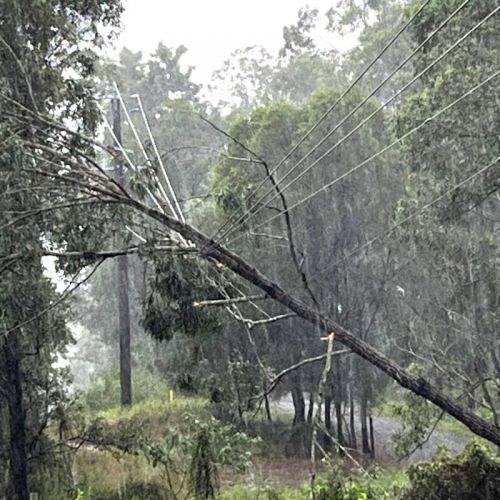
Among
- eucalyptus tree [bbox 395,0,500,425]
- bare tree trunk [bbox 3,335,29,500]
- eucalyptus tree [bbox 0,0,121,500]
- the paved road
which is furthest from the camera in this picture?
the paved road

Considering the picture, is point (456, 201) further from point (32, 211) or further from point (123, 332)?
point (123, 332)

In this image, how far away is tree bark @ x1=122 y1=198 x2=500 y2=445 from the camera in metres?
7.61

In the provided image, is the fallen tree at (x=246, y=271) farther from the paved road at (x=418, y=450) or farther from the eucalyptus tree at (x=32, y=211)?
the paved road at (x=418, y=450)

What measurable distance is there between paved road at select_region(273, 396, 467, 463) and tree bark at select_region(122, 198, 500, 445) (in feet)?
25.1

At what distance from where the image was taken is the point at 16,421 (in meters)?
9.59

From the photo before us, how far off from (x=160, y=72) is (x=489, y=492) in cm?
2543

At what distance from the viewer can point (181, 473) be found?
10297 mm

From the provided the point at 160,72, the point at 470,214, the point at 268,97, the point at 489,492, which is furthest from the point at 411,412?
the point at 160,72

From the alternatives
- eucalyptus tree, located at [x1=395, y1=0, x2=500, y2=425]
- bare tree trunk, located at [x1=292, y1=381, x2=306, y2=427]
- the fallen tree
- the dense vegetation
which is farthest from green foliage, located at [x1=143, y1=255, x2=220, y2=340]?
bare tree trunk, located at [x1=292, y1=381, x2=306, y2=427]

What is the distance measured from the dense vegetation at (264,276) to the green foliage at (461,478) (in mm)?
24

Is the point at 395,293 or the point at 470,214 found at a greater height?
the point at 470,214

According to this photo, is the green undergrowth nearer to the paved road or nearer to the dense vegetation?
the dense vegetation

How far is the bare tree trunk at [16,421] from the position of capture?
939cm

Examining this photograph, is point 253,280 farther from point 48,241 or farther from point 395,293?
point 395,293
